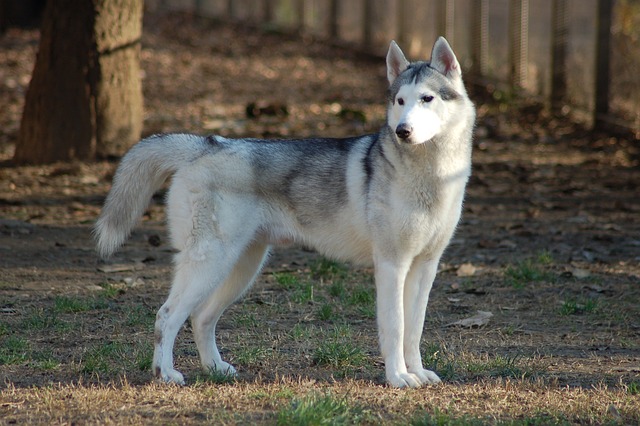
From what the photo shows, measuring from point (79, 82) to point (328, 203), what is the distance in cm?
526

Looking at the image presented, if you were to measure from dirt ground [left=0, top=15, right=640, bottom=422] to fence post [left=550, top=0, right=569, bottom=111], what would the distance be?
0.35 meters

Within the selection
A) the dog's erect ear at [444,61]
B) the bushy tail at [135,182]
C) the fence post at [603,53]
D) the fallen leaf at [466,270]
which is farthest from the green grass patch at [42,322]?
the fence post at [603,53]

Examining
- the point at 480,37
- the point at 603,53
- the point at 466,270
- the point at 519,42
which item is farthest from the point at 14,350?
the point at 480,37

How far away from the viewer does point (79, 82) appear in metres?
9.50

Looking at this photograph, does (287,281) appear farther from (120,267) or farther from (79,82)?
(79,82)

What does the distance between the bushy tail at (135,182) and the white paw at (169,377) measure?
73 cm

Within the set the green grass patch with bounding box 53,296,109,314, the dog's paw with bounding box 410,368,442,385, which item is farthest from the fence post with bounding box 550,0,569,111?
the dog's paw with bounding box 410,368,442,385

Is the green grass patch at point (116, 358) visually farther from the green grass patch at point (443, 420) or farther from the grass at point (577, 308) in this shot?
the grass at point (577, 308)

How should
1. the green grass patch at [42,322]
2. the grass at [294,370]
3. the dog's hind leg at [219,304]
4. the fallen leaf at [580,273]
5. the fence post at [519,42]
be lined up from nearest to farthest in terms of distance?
the grass at [294,370] → the dog's hind leg at [219,304] → the green grass patch at [42,322] → the fallen leaf at [580,273] → the fence post at [519,42]

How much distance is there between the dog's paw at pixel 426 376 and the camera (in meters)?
4.85

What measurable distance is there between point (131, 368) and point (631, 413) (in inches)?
99.4

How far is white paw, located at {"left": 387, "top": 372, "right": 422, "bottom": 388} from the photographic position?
15.6 feet

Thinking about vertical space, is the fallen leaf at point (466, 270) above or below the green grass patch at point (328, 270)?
below

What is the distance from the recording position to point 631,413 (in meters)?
4.26
